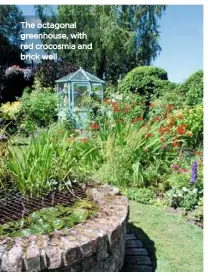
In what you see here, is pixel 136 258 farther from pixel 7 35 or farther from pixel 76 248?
pixel 7 35

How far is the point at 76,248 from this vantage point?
7.24 feet

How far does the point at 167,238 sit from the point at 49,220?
4.67 ft

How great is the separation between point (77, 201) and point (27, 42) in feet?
5.41

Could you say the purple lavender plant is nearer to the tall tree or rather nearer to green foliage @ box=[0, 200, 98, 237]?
green foliage @ box=[0, 200, 98, 237]

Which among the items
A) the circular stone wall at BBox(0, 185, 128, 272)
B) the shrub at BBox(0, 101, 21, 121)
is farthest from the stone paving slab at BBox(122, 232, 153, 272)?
the shrub at BBox(0, 101, 21, 121)

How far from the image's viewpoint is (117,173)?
Result: 4.73 meters

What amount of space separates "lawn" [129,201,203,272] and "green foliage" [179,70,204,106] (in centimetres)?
407

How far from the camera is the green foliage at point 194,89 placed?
7719mm

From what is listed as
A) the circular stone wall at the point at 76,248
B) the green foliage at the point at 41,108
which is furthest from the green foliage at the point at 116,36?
the circular stone wall at the point at 76,248

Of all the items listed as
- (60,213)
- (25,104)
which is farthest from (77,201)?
(25,104)

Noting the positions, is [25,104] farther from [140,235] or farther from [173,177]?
[140,235]

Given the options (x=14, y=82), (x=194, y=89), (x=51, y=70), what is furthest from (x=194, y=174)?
(x=51, y=70)

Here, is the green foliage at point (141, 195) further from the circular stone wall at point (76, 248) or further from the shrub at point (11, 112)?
the shrub at point (11, 112)
